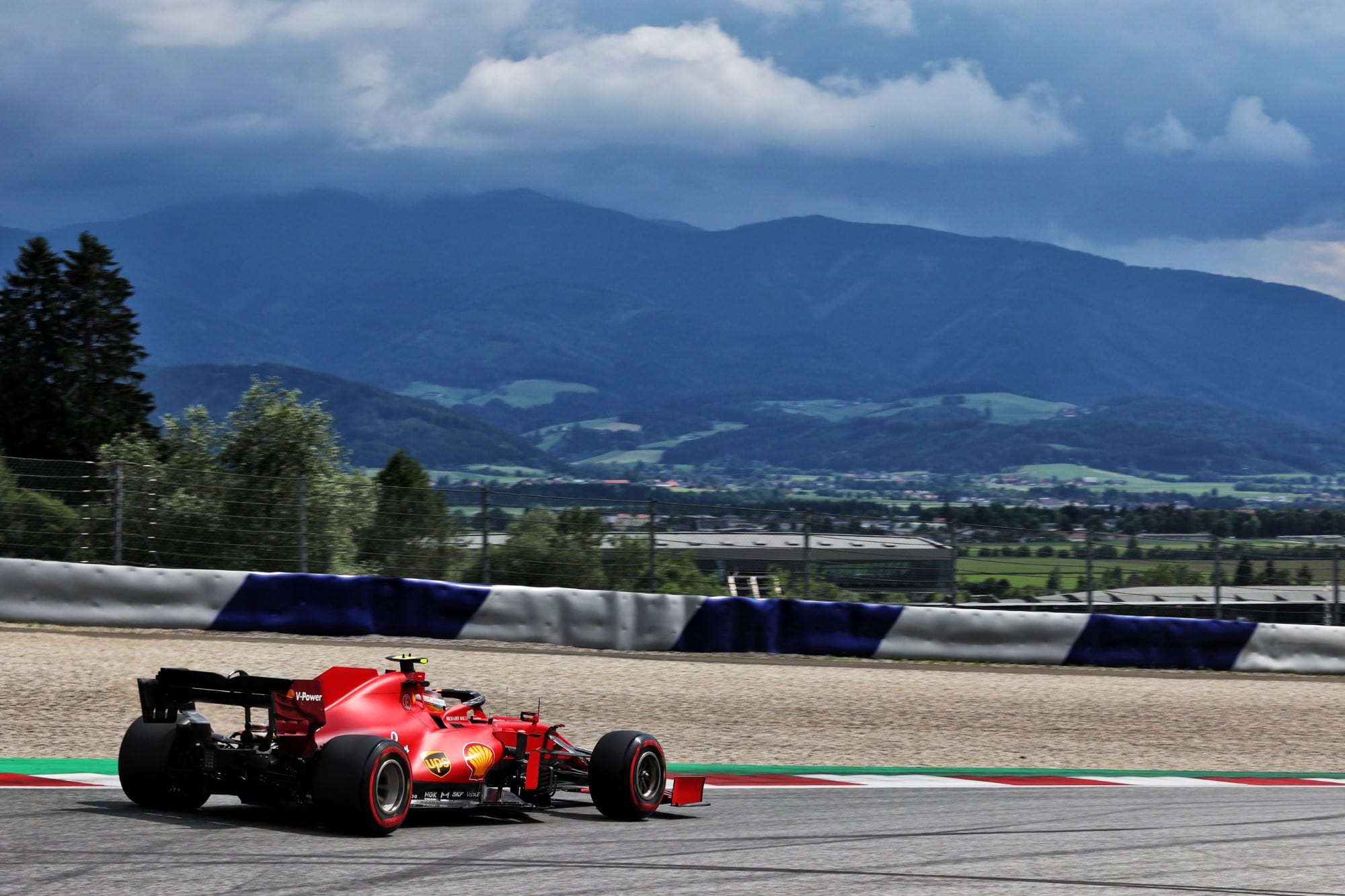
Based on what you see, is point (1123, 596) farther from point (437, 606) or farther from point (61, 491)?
point (61, 491)

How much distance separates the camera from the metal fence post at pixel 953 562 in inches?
717

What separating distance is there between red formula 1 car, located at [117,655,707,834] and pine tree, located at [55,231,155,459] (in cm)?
4716

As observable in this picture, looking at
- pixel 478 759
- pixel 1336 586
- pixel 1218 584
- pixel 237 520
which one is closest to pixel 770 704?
pixel 478 759

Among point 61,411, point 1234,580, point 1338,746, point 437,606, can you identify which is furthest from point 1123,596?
point 61,411

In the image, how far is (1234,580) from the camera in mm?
20031

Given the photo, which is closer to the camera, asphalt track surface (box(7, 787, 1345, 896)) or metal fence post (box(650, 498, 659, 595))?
asphalt track surface (box(7, 787, 1345, 896))

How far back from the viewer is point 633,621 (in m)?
16.3

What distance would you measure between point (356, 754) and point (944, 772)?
6011 mm

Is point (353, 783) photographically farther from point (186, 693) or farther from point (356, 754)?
point (186, 693)

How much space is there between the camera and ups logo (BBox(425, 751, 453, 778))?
691 centimetres

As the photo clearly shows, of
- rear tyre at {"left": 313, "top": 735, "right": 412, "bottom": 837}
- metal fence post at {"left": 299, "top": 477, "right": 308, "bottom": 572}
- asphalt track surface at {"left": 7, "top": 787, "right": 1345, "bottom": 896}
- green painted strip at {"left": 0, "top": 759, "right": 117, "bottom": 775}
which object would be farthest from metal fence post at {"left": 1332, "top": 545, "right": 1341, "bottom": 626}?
rear tyre at {"left": 313, "top": 735, "right": 412, "bottom": 837}

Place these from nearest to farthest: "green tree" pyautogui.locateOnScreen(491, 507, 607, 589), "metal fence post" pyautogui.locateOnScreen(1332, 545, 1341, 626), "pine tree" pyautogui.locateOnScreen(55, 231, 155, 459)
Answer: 1. "green tree" pyautogui.locateOnScreen(491, 507, 607, 589)
2. "metal fence post" pyautogui.locateOnScreen(1332, 545, 1341, 626)
3. "pine tree" pyautogui.locateOnScreen(55, 231, 155, 459)

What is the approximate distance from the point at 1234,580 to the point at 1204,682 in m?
3.33

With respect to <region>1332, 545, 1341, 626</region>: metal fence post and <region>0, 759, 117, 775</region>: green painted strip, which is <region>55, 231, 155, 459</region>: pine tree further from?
<region>0, 759, 117, 775</region>: green painted strip
